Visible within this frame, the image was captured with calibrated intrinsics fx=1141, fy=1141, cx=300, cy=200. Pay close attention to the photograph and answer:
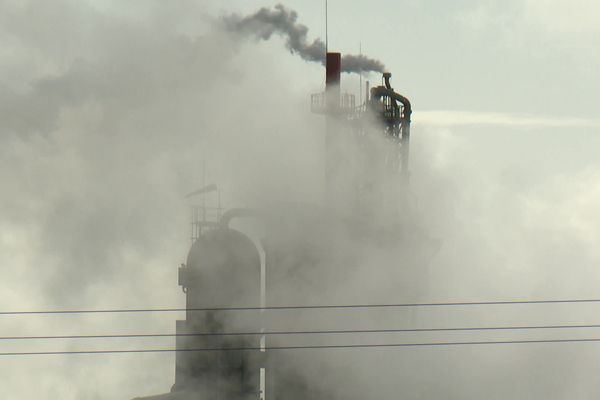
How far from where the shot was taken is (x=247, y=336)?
35.1 metres

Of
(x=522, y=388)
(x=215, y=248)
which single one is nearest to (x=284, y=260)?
(x=215, y=248)

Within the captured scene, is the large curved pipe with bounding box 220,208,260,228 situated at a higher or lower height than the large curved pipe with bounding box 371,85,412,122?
lower

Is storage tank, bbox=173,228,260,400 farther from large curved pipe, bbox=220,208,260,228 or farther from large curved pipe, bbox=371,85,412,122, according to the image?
large curved pipe, bbox=371,85,412,122

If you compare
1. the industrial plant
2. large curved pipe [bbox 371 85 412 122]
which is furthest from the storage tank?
large curved pipe [bbox 371 85 412 122]

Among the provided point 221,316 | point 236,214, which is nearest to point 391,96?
point 236,214

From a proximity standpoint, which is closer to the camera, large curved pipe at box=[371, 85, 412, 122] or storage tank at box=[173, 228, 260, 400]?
storage tank at box=[173, 228, 260, 400]

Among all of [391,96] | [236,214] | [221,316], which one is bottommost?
[221,316]

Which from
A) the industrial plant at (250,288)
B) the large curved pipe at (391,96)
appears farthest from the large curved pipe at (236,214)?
the large curved pipe at (391,96)

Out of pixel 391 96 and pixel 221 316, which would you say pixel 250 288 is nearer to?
pixel 221 316

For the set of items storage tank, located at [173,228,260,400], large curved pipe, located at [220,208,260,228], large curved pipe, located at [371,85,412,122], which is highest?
large curved pipe, located at [371,85,412,122]

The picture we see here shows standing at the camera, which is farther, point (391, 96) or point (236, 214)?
point (391, 96)

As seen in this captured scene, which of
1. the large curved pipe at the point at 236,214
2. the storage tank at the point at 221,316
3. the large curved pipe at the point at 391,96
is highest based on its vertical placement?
the large curved pipe at the point at 391,96

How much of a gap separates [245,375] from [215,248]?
4036 mm

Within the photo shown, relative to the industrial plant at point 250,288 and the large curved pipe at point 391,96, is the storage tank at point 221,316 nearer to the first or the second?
the industrial plant at point 250,288
